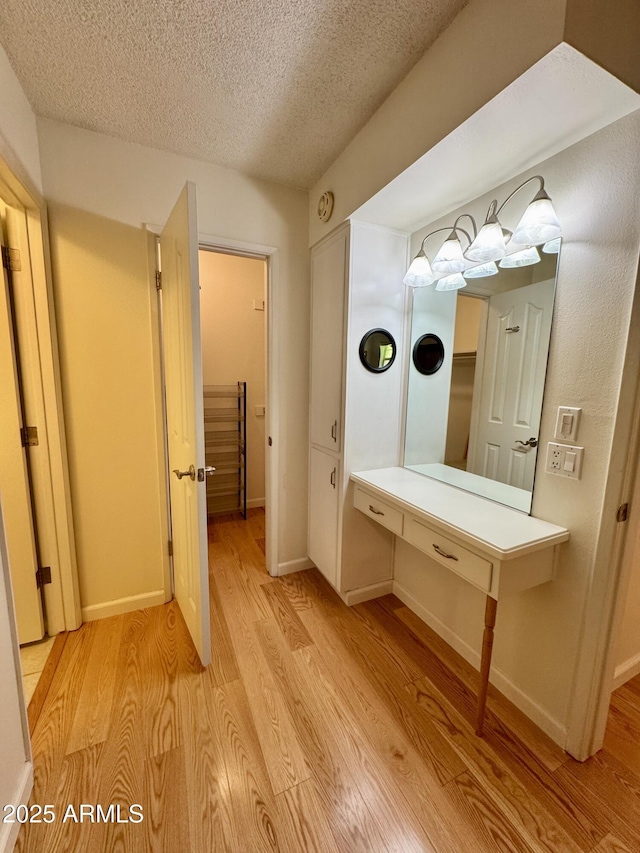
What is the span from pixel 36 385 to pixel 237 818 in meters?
1.83

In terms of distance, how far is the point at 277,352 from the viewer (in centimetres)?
212

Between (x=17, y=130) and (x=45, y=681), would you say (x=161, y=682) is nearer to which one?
(x=45, y=681)

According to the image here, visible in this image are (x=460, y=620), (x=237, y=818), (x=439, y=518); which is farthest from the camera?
(x=460, y=620)

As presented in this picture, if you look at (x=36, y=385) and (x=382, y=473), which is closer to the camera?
(x=36, y=385)

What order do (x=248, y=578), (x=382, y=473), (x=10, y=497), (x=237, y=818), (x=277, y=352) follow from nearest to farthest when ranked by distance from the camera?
(x=237, y=818), (x=10, y=497), (x=382, y=473), (x=277, y=352), (x=248, y=578)

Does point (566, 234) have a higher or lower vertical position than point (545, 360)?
higher

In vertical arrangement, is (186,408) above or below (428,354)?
below

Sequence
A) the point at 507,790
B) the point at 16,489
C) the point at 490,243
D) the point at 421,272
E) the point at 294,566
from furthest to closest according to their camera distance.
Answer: the point at 294,566
the point at 421,272
the point at 16,489
the point at 490,243
the point at 507,790

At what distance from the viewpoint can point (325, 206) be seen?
1.89m

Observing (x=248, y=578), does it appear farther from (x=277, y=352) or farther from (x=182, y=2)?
(x=182, y=2)

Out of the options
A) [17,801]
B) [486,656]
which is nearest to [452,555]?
[486,656]

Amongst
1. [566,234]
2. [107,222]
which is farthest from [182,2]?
[566,234]

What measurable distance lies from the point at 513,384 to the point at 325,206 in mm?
1387

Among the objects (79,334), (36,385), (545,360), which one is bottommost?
(36,385)
